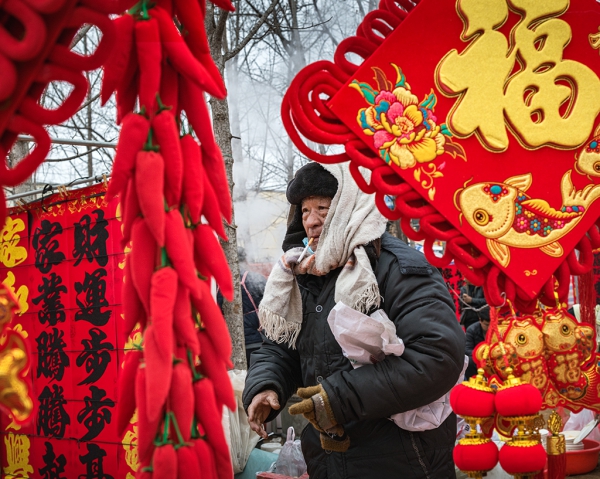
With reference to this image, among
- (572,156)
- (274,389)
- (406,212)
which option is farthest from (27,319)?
(572,156)

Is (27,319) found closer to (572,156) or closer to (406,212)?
(406,212)

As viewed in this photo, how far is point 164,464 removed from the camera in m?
0.86

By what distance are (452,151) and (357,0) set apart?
99 cm

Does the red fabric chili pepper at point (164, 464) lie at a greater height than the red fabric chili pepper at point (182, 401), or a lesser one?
lesser

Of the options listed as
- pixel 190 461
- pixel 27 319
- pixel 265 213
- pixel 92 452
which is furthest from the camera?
pixel 265 213

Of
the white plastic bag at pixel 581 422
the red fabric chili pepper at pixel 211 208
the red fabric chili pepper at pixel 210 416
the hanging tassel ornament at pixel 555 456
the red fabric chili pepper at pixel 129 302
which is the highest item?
the red fabric chili pepper at pixel 211 208

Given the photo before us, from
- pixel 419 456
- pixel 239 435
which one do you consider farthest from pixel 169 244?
pixel 239 435

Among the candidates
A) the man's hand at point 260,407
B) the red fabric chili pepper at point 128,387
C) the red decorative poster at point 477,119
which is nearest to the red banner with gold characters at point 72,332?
the man's hand at point 260,407

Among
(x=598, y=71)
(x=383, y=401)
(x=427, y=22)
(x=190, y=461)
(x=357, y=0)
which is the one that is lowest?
(x=383, y=401)

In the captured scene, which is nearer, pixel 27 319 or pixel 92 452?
pixel 92 452

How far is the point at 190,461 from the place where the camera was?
0.87 meters

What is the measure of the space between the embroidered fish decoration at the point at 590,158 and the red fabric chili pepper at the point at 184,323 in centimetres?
110

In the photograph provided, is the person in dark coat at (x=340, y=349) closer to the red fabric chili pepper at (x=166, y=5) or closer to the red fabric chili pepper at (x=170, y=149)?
the red fabric chili pepper at (x=170, y=149)

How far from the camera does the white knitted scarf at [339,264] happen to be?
1871 millimetres
